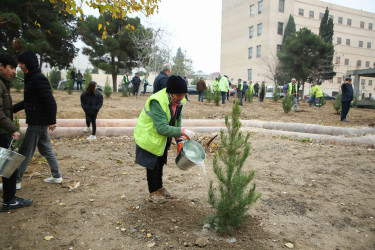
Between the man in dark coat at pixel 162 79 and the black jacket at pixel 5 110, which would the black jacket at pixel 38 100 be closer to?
the black jacket at pixel 5 110

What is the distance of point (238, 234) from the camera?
9.15ft

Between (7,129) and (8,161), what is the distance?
389 millimetres

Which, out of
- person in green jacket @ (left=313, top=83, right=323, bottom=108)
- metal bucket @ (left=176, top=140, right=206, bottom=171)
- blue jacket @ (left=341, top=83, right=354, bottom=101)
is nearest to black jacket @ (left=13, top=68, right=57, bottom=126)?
metal bucket @ (left=176, top=140, right=206, bottom=171)

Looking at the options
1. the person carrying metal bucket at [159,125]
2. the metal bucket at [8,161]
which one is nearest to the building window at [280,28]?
the person carrying metal bucket at [159,125]

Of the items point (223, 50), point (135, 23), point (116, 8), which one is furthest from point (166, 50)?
point (223, 50)

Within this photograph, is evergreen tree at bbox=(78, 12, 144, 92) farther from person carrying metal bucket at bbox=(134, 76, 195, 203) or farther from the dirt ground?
person carrying metal bucket at bbox=(134, 76, 195, 203)

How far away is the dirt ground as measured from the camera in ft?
8.87

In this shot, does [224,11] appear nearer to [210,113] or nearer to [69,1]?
[210,113]

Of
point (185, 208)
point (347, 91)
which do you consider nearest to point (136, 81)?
point (347, 91)

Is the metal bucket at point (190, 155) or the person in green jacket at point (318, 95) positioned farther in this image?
the person in green jacket at point (318, 95)

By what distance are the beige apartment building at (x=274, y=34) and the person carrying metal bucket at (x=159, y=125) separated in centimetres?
3474

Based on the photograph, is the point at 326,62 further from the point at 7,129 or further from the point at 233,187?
A: the point at 7,129

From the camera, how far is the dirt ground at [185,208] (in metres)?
2.70

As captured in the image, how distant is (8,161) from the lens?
2.85m
